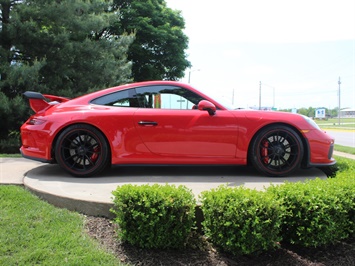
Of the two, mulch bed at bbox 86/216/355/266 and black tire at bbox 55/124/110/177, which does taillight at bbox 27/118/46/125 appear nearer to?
black tire at bbox 55/124/110/177

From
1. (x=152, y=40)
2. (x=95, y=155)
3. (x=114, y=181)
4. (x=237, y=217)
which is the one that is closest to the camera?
(x=237, y=217)

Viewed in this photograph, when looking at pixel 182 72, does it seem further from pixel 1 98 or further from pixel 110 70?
pixel 1 98

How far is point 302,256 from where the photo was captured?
2.37 m

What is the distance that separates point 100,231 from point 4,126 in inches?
302

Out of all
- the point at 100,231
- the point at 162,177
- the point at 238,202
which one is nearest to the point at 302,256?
the point at 238,202

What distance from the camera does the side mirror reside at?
140 inches

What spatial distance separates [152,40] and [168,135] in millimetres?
20605

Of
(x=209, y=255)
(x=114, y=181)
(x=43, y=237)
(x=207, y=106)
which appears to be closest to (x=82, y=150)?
(x=114, y=181)

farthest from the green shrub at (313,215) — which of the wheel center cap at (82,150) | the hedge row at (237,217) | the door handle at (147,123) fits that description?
the wheel center cap at (82,150)

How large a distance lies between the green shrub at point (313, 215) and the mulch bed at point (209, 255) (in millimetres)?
105

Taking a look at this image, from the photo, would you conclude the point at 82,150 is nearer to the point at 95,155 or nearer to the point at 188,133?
the point at 95,155

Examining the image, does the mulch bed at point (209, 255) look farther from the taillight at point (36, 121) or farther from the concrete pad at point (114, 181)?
the taillight at point (36, 121)

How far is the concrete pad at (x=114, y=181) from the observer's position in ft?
9.17

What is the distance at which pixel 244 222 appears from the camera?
84.4 inches
